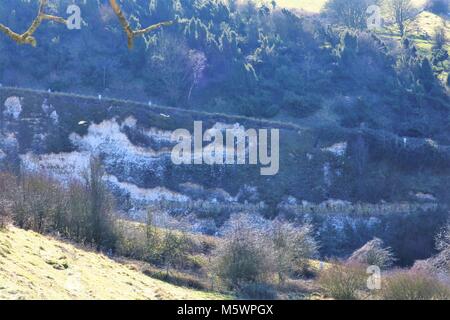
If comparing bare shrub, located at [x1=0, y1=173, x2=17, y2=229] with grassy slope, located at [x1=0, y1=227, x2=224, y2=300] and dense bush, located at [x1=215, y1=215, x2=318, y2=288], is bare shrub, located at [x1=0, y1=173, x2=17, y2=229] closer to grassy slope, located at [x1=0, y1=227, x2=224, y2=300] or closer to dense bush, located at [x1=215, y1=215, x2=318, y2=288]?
grassy slope, located at [x1=0, y1=227, x2=224, y2=300]

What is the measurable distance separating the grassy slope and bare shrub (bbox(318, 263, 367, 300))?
3.23 meters

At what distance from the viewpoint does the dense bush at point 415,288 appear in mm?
17250

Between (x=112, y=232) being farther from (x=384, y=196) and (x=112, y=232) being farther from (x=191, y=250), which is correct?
(x=384, y=196)

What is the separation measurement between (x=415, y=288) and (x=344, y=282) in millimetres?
2382

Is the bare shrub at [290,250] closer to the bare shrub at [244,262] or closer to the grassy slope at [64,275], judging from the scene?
the bare shrub at [244,262]

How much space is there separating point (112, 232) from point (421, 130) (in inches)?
1243

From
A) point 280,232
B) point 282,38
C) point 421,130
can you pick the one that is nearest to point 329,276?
point 280,232

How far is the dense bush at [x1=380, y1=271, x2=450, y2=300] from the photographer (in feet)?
56.6

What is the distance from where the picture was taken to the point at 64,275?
17.4 metres

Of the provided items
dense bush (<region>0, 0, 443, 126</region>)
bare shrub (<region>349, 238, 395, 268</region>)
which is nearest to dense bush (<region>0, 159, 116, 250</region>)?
bare shrub (<region>349, 238, 395, 268</region>)

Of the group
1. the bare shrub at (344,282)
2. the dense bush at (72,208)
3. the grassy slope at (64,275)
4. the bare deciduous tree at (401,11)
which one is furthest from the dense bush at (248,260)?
the bare deciduous tree at (401,11)

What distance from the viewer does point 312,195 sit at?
40.2 meters

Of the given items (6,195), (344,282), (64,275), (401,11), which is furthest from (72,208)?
(401,11)

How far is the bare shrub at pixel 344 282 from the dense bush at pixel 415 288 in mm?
Result: 1066
